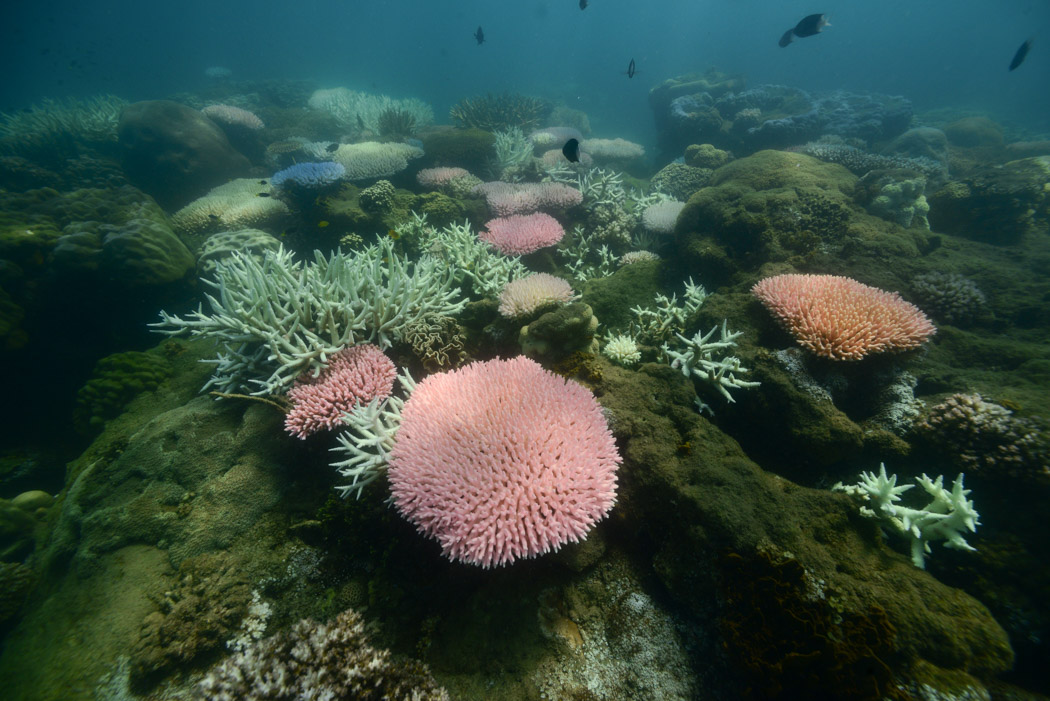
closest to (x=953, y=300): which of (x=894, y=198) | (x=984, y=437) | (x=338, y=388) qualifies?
(x=894, y=198)

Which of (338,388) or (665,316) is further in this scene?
(665,316)

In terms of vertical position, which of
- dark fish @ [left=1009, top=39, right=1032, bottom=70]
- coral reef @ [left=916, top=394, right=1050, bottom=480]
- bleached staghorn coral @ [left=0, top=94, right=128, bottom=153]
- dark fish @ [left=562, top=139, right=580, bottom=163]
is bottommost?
coral reef @ [left=916, top=394, right=1050, bottom=480]

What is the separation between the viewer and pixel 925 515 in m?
2.51

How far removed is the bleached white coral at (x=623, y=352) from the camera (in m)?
3.83

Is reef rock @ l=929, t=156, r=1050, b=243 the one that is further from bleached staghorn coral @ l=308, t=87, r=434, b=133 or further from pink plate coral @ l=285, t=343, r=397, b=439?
bleached staghorn coral @ l=308, t=87, r=434, b=133

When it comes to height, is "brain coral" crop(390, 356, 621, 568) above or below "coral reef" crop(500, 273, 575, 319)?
below

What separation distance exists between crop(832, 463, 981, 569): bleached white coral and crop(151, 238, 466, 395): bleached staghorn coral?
391 cm

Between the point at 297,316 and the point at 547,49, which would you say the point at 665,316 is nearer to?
the point at 297,316

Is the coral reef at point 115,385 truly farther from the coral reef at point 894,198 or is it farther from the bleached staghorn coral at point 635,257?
the coral reef at point 894,198

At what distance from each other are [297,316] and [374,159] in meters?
6.39

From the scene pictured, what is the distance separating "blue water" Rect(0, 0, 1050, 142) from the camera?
141ft

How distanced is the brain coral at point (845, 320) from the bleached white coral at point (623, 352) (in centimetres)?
130

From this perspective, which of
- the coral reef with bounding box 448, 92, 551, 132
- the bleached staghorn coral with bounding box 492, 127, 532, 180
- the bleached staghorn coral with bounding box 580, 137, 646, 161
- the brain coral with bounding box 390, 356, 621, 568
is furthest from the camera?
the coral reef with bounding box 448, 92, 551, 132

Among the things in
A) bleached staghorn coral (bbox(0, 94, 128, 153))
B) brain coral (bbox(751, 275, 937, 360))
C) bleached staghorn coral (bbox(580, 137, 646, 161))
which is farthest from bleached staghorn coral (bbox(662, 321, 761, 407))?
bleached staghorn coral (bbox(0, 94, 128, 153))
